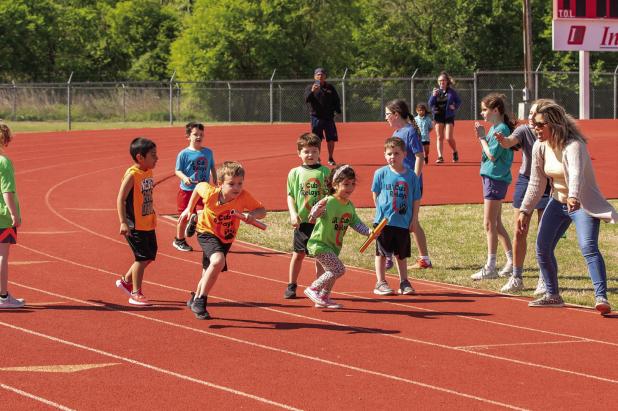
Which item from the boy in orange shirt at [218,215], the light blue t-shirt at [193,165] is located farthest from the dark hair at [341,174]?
the light blue t-shirt at [193,165]

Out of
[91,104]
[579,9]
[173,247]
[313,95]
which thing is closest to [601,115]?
[579,9]

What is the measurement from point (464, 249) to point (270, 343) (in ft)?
19.0

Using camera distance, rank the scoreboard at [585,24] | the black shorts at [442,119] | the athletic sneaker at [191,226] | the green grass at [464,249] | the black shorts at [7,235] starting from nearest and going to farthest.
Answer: the athletic sneaker at [191,226], the black shorts at [7,235], the green grass at [464,249], the black shorts at [442,119], the scoreboard at [585,24]

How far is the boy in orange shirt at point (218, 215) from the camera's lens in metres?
9.76

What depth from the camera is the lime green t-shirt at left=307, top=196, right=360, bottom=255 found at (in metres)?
10.2

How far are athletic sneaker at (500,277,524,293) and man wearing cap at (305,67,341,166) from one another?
11599 mm

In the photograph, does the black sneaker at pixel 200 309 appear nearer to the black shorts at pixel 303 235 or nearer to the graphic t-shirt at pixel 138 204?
the graphic t-shirt at pixel 138 204

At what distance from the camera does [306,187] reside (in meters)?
10.7

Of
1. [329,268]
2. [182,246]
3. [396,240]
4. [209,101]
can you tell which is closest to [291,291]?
[329,268]

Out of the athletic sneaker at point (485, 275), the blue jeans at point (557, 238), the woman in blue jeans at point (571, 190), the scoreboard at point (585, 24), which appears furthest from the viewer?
the scoreboard at point (585, 24)

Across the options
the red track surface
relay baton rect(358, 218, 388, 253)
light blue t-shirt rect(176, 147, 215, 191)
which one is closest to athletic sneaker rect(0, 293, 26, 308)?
the red track surface

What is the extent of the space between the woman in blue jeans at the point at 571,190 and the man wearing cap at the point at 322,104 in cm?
1267

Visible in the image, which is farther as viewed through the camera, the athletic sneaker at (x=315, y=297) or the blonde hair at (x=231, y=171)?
the athletic sneaker at (x=315, y=297)

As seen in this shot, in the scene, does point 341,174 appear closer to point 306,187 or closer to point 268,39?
point 306,187
